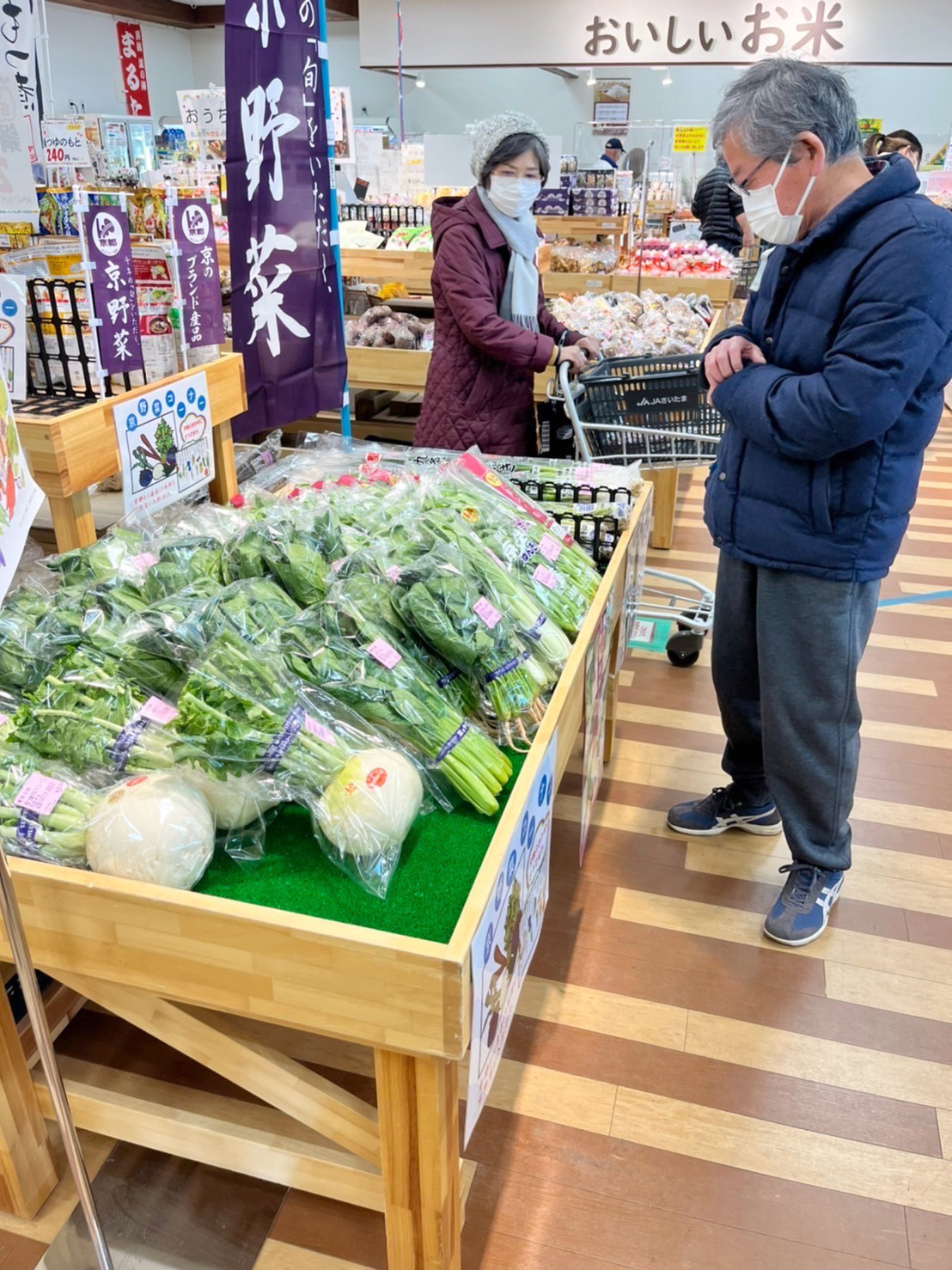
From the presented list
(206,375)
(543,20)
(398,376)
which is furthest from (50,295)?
(543,20)

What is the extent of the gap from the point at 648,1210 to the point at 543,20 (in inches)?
427

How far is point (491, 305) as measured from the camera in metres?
2.95

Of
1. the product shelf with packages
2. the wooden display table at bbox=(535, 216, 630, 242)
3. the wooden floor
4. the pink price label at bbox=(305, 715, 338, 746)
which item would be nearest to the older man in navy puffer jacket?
the wooden floor

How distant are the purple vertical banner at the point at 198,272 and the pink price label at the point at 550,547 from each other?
3.35ft

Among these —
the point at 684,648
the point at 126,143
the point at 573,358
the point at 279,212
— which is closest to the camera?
the point at 279,212

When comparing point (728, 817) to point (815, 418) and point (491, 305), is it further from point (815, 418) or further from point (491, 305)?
point (491, 305)

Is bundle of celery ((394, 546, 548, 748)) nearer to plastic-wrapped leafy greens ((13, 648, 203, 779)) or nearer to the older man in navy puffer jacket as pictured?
plastic-wrapped leafy greens ((13, 648, 203, 779))

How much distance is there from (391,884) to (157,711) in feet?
1.50

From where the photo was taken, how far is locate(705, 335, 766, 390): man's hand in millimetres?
1897

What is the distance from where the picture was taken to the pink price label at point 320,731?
1.41 meters

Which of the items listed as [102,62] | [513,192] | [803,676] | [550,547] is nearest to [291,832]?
[550,547]

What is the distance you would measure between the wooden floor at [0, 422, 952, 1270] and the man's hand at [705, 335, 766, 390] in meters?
1.30

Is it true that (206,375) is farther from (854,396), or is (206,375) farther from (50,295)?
(854,396)

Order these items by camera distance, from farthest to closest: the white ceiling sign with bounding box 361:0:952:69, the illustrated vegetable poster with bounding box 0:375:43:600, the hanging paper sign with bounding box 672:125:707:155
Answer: the white ceiling sign with bounding box 361:0:952:69
the hanging paper sign with bounding box 672:125:707:155
the illustrated vegetable poster with bounding box 0:375:43:600
